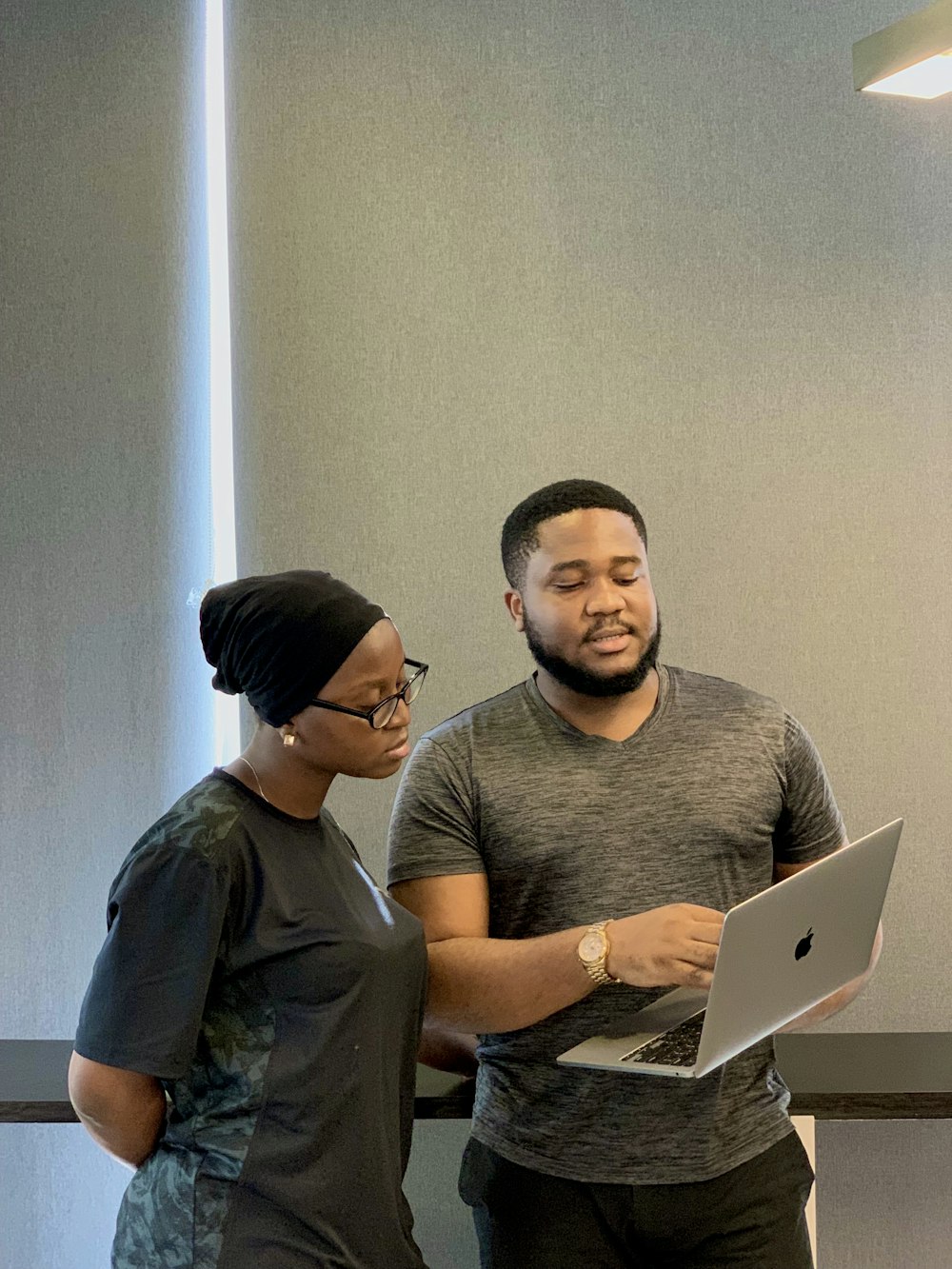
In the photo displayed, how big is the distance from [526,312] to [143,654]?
100 cm

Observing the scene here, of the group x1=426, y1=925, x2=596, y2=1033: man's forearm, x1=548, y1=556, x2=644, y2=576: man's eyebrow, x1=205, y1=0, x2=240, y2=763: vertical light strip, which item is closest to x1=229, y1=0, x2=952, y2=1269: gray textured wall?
x1=205, y1=0, x2=240, y2=763: vertical light strip

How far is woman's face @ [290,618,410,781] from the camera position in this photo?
1.54 meters

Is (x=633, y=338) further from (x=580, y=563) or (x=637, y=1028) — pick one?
(x=637, y=1028)

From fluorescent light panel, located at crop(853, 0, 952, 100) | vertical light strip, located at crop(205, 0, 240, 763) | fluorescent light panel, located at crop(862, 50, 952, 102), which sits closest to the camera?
fluorescent light panel, located at crop(853, 0, 952, 100)

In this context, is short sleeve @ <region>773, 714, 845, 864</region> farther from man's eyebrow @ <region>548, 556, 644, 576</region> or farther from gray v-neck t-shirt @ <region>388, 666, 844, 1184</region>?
man's eyebrow @ <region>548, 556, 644, 576</region>

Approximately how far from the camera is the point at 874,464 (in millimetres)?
2773

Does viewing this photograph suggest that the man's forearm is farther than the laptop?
Yes

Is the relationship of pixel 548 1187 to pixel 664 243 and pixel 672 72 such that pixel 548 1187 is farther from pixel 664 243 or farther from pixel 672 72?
pixel 672 72

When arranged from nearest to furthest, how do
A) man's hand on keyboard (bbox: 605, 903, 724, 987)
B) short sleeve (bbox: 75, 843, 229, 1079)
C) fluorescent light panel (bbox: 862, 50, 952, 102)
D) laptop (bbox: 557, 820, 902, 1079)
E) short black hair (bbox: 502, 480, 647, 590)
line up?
short sleeve (bbox: 75, 843, 229, 1079) → laptop (bbox: 557, 820, 902, 1079) → man's hand on keyboard (bbox: 605, 903, 724, 987) → fluorescent light panel (bbox: 862, 50, 952, 102) → short black hair (bbox: 502, 480, 647, 590)

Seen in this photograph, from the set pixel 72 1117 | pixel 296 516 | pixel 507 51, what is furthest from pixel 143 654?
pixel 507 51

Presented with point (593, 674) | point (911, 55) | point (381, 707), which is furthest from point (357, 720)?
point (911, 55)

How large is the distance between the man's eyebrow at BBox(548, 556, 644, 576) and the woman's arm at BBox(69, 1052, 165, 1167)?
849 mm

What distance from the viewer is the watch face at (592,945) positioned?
5.43 ft

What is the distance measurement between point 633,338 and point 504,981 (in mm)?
1467
